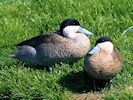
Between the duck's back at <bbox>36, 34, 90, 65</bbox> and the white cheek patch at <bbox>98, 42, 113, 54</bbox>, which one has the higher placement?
the white cheek patch at <bbox>98, 42, 113, 54</bbox>

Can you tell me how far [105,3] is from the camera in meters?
7.98

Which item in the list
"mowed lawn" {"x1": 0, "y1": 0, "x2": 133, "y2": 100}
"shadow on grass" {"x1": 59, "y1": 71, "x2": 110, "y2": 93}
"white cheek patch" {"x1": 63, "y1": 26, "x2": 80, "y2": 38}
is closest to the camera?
"mowed lawn" {"x1": 0, "y1": 0, "x2": 133, "y2": 100}

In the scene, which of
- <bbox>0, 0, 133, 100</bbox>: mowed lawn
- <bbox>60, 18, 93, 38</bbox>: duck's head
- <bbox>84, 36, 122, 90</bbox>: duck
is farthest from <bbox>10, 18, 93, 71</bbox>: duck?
<bbox>84, 36, 122, 90</bbox>: duck

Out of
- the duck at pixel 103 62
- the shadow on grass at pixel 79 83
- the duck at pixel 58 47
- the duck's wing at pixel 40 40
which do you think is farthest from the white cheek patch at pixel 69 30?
the duck at pixel 103 62

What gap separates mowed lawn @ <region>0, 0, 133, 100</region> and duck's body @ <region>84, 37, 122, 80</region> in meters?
0.20

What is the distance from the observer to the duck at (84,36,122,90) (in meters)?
5.70

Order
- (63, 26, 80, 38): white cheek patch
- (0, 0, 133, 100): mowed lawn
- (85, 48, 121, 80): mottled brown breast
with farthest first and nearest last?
(63, 26, 80, 38): white cheek patch → (0, 0, 133, 100): mowed lawn → (85, 48, 121, 80): mottled brown breast

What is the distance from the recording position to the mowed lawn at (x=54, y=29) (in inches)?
230

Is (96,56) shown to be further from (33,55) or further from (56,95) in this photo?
(33,55)

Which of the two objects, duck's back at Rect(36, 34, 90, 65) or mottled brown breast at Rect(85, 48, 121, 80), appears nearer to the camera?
mottled brown breast at Rect(85, 48, 121, 80)

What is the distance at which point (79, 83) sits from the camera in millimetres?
6055

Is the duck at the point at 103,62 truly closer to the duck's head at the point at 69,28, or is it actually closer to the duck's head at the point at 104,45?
the duck's head at the point at 104,45

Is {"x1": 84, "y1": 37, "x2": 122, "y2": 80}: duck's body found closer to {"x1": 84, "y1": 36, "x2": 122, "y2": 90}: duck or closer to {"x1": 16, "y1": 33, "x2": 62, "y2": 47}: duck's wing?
{"x1": 84, "y1": 36, "x2": 122, "y2": 90}: duck

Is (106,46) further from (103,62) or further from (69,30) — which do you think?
(69,30)
